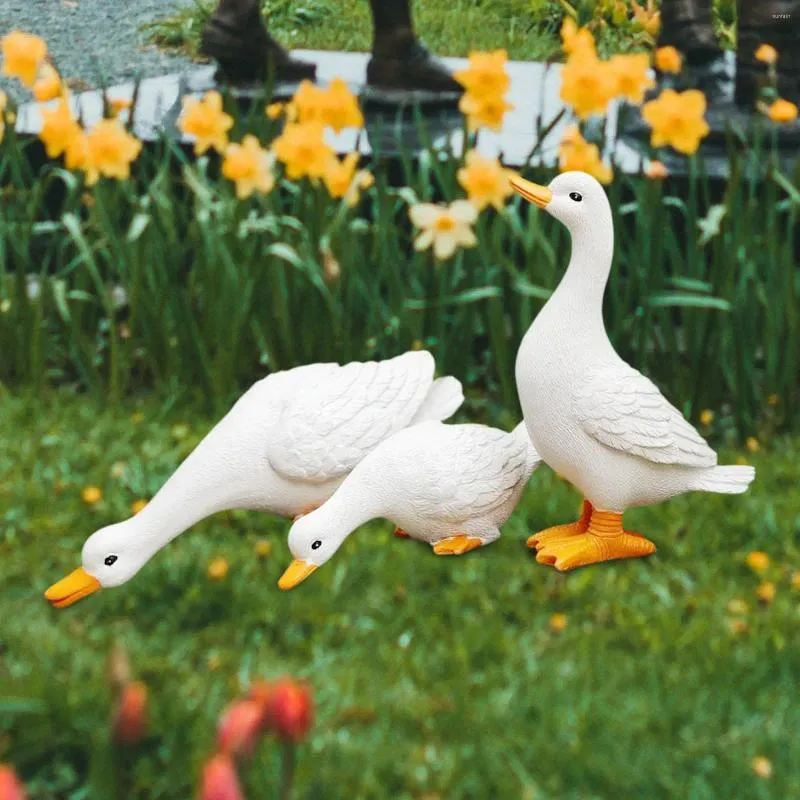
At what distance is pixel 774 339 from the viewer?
9.26 feet

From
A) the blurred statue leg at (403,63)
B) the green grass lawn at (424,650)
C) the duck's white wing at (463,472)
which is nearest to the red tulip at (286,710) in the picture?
the green grass lawn at (424,650)

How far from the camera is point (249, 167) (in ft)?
9.06

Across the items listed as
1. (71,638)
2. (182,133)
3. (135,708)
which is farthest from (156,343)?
(135,708)

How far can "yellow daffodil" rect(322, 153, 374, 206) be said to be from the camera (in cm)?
280

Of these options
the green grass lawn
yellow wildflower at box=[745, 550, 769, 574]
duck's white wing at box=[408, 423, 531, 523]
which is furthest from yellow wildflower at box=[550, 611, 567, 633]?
yellow wildflower at box=[745, 550, 769, 574]

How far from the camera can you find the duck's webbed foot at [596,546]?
2.39 metres

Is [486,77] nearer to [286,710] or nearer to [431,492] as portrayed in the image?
[431,492]

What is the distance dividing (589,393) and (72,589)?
34.9 inches

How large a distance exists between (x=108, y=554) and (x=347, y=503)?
1.28 feet

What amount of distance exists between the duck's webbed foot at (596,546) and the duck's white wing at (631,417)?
160mm

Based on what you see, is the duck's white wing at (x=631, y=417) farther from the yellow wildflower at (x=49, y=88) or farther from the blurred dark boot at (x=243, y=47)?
the blurred dark boot at (x=243, y=47)

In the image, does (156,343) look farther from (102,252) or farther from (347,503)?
(347,503)

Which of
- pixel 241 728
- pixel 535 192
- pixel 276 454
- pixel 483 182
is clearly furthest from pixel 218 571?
pixel 241 728

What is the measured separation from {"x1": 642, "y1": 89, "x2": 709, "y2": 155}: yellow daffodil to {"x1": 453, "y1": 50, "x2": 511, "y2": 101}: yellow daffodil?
29 centimetres
